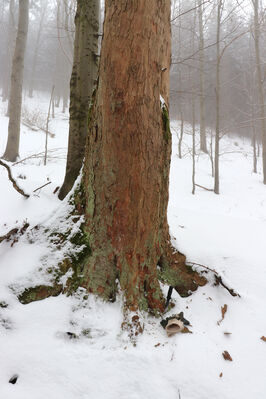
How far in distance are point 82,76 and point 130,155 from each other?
1.32m

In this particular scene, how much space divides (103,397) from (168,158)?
146cm

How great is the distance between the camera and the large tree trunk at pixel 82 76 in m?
2.32

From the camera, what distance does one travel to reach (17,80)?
7812 mm

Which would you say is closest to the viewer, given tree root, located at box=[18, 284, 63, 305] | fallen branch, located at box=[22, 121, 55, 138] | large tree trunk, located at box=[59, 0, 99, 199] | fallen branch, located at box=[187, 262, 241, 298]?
tree root, located at box=[18, 284, 63, 305]

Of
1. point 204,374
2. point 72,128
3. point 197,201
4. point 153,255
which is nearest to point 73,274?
point 153,255

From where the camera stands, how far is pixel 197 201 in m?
8.52

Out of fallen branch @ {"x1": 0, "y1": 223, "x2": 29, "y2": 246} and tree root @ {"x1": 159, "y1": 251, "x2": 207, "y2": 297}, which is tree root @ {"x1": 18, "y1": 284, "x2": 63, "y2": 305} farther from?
tree root @ {"x1": 159, "y1": 251, "x2": 207, "y2": 297}

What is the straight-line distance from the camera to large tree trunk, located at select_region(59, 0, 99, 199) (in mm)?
2324

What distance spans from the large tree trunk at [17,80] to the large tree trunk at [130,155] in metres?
7.49

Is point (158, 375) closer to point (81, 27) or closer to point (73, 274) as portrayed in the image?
point (73, 274)

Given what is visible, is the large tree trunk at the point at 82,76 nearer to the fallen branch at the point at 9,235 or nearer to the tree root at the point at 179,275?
the fallen branch at the point at 9,235

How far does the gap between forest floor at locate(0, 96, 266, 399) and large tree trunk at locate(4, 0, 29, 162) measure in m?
6.64

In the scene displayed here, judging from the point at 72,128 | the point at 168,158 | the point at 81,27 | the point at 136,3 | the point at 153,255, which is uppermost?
the point at 81,27

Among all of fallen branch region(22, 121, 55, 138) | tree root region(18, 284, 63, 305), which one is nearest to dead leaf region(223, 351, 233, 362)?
tree root region(18, 284, 63, 305)
